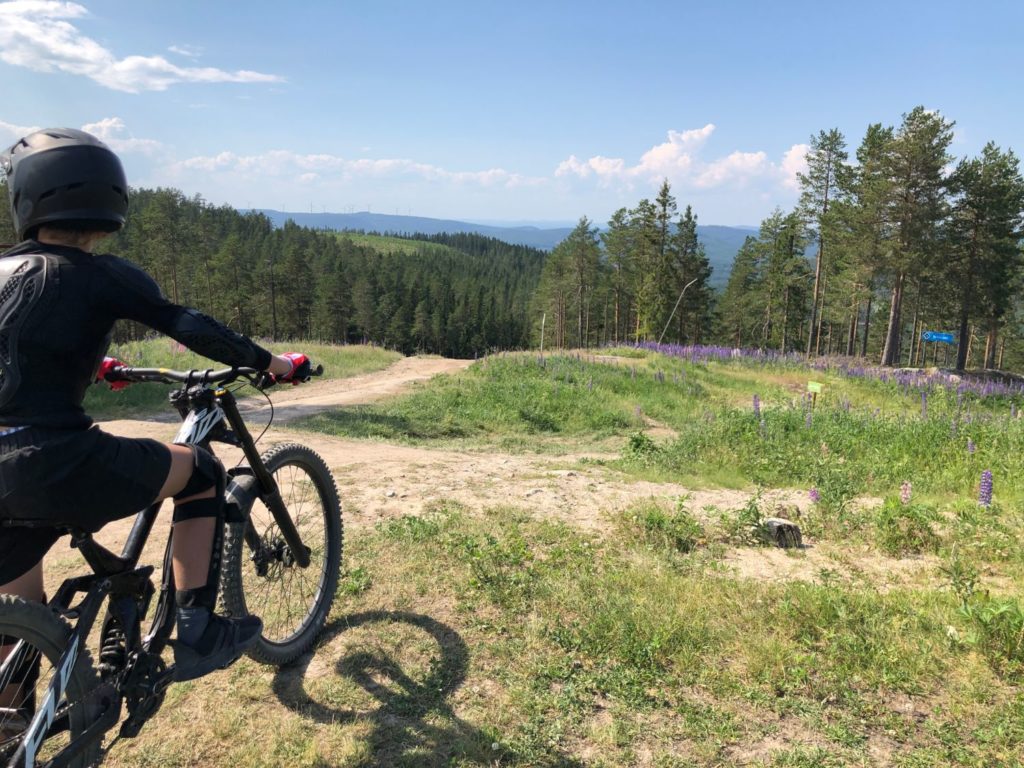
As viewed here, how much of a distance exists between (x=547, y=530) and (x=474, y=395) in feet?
34.0

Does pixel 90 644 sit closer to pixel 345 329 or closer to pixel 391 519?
pixel 391 519

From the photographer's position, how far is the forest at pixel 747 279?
32812 millimetres

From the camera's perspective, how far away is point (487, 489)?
728 centimetres

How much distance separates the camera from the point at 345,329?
84625 mm

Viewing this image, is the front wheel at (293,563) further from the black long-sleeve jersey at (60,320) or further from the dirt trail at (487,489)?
the dirt trail at (487,489)

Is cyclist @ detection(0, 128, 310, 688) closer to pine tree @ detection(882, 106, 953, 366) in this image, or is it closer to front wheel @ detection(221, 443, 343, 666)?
front wheel @ detection(221, 443, 343, 666)

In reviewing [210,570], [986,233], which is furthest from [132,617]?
[986,233]

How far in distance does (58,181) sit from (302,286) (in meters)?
80.4

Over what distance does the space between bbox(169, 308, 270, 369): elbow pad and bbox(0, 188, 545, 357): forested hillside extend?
44.2 m

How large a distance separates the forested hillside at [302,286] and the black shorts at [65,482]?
145 feet

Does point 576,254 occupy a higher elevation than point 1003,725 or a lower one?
higher

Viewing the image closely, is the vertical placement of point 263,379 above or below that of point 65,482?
above

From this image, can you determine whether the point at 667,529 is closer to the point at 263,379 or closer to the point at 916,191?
the point at 263,379

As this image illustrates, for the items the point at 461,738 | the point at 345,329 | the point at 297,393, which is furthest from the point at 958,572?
the point at 345,329
